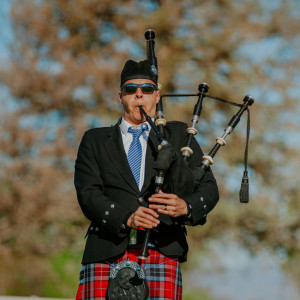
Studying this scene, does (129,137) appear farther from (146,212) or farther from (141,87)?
(146,212)

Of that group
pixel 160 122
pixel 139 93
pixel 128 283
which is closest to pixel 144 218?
pixel 128 283

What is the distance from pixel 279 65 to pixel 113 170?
11.4 meters

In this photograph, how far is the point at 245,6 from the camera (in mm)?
14258

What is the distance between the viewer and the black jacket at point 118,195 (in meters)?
3.24

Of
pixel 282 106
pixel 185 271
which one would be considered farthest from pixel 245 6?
pixel 185 271

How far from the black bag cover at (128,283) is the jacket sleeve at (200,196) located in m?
0.41

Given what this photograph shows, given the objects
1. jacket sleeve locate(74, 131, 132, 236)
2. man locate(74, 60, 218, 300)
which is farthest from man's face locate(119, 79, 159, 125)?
jacket sleeve locate(74, 131, 132, 236)

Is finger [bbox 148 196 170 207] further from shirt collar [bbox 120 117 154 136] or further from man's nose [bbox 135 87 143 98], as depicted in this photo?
man's nose [bbox 135 87 143 98]

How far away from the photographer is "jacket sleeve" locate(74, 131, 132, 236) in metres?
3.21

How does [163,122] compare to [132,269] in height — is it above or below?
above

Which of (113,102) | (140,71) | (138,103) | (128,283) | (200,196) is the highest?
(113,102)

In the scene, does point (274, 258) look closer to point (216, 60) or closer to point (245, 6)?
point (216, 60)

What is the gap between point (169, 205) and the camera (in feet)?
10.2

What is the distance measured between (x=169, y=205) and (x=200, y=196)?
0.27 metres
